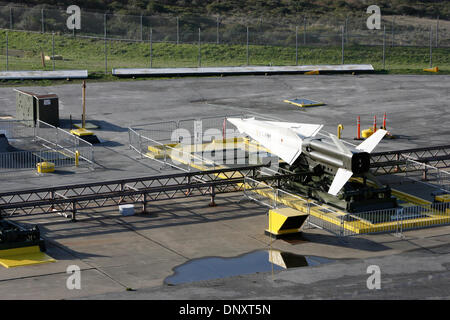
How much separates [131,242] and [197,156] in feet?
38.4

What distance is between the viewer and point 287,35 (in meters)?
82.0

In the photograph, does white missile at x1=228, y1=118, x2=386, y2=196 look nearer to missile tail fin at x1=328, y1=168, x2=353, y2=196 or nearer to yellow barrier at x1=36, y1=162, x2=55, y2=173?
missile tail fin at x1=328, y1=168, x2=353, y2=196

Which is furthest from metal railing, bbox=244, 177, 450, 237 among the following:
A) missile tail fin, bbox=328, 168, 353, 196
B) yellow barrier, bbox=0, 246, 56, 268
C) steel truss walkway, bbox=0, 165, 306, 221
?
yellow barrier, bbox=0, 246, 56, 268

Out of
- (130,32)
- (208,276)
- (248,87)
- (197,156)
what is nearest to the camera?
(208,276)

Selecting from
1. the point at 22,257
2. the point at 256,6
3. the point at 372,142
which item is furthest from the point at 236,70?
Answer: the point at 22,257

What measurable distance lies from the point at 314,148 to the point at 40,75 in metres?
33.1

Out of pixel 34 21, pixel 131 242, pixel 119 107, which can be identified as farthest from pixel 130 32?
pixel 131 242

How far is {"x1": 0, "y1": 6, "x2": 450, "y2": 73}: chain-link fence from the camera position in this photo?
72.4 m

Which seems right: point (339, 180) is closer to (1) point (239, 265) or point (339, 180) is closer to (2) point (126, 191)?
(1) point (239, 265)

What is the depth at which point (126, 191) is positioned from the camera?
3228 centimetres

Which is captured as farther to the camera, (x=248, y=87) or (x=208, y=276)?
(x=248, y=87)

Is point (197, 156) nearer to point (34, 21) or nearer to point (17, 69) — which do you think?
point (17, 69)

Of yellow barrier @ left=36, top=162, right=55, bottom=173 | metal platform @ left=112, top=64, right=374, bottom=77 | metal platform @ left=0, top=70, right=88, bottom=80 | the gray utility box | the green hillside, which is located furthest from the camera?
the green hillside

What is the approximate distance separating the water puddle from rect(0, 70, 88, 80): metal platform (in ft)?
121
